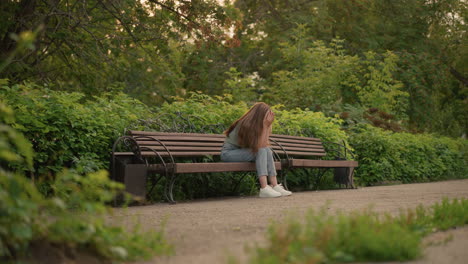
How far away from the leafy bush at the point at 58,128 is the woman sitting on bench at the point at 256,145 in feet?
5.53

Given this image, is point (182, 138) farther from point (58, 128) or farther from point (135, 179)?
point (58, 128)

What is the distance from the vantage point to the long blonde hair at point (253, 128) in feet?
24.4

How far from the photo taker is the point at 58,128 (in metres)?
6.25

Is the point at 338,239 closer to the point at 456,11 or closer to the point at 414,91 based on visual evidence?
the point at 414,91

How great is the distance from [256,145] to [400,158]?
20.7 feet

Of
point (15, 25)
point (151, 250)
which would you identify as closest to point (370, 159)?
point (15, 25)

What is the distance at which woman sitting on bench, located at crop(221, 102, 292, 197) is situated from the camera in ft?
24.3

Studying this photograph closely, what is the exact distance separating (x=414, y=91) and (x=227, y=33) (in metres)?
11.5

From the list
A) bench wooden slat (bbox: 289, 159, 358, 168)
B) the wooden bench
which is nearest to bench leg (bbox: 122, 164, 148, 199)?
the wooden bench

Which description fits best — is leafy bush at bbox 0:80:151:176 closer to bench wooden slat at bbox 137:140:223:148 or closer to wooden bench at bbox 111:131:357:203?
wooden bench at bbox 111:131:357:203

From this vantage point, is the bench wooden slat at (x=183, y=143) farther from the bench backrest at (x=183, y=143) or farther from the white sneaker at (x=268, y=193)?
the white sneaker at (x=268, y=193)

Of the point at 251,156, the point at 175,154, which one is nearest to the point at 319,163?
the point at 251,156

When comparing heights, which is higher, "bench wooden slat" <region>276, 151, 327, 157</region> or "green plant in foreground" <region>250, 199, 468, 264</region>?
"green plant in foreground" <region>250, 199, 468, 264</region>

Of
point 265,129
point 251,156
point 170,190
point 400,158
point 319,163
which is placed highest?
point 265,129
